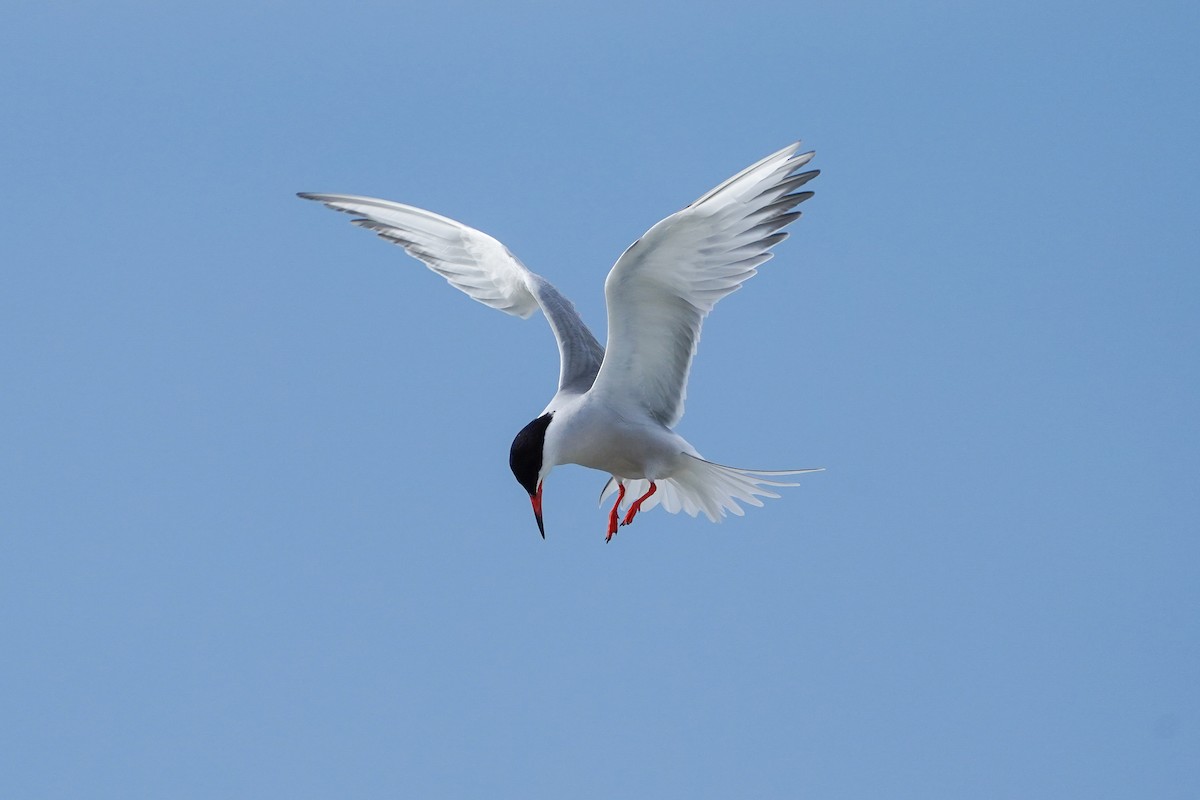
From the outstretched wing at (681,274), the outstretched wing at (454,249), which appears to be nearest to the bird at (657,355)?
the outstretched wing at (681,274)

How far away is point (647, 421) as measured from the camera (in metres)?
5.93

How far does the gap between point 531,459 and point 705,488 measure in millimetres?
894

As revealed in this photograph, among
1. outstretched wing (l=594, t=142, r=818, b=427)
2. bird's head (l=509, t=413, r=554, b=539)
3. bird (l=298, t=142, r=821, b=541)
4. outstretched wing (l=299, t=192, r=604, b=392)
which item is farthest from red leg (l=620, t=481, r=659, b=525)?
outstretched wing (l=299, t=192, r=604, b=392)

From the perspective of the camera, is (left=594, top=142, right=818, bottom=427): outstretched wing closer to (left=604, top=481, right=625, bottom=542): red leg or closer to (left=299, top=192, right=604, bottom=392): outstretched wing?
(left=604, top=481, right=625, bottom=542): red leg

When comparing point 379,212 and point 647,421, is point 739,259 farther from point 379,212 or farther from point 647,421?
point 379,212

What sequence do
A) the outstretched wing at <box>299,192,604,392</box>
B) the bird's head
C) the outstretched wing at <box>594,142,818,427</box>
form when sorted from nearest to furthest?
1. the outstretched wing at <box>594,142,818,427</box>
2. the bird's head
3. the outstretched wing at <box>299,192,604,392</box>

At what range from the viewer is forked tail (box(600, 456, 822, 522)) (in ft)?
19.1

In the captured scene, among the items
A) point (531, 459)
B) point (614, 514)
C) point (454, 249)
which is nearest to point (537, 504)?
point (531, 459)

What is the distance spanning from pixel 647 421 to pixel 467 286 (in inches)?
62.8

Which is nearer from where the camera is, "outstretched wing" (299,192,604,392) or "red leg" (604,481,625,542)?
"red leg" (604,481,625,542)

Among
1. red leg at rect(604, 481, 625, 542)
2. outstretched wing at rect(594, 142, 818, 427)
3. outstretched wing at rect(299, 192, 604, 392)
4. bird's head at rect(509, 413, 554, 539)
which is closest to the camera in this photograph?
outstretched wing at rect(594, 142, 818, 427)

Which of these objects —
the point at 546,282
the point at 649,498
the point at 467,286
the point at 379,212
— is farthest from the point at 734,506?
the point at 379,212

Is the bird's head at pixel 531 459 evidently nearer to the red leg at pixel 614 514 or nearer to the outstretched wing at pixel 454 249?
the red leg at pixel 614 514

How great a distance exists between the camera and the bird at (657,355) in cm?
539
